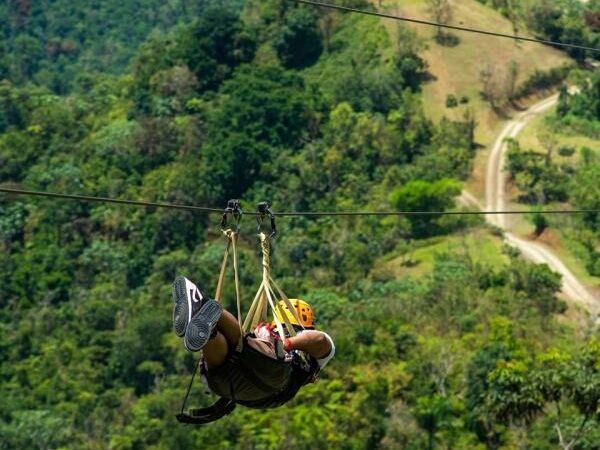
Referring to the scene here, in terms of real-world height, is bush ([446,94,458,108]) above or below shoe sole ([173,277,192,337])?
above

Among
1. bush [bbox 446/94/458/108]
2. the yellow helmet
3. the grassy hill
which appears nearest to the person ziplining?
the yellow helmet

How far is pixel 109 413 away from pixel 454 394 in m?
9.25

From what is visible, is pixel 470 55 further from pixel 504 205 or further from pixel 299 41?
pixel 504 205

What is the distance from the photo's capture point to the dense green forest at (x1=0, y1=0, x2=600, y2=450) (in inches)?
1289

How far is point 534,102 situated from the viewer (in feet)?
189

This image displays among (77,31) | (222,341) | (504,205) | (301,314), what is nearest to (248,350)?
(222,341)

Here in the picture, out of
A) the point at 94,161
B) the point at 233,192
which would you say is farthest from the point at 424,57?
the point at 94,161

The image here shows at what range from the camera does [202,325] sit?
8156 millimetres

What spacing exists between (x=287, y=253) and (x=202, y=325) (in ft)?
126

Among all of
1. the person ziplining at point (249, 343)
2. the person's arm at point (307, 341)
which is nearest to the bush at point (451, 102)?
the person ziplining at point (249, 343)

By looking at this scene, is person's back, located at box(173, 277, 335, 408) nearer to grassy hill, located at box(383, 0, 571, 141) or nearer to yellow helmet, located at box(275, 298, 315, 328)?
yellow helmet, located at box(275, 298, 315, 328)

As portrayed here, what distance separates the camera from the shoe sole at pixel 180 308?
324 inches

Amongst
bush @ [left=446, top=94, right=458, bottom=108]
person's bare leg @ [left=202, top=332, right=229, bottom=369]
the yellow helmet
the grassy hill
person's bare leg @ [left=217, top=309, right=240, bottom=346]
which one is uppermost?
the grassy hill

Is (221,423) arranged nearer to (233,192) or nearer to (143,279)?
(143,279)
